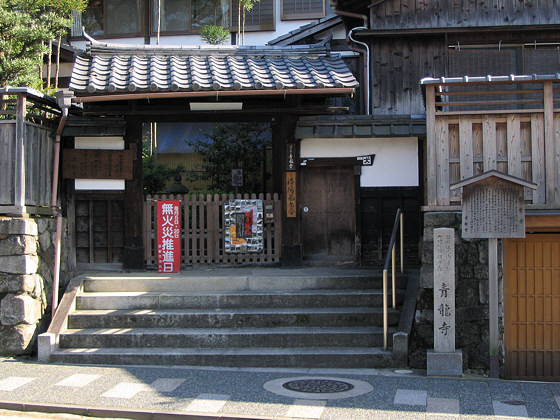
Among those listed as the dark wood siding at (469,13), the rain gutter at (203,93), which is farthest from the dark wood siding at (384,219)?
the dark wood siding at (469,13)

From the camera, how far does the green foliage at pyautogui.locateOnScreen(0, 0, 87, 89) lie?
12297mm

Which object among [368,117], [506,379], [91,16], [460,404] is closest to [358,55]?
[368,117]

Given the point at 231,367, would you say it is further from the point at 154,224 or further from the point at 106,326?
the point at 154,224

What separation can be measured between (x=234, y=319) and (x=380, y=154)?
4883 millimetres

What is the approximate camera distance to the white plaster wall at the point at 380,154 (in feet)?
41.9

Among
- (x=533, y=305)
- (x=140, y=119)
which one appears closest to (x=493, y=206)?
(x=533, y=305)

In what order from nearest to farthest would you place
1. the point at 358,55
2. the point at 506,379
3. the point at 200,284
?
the point at 506,379 → the point at 200,284 → the point at 358,55

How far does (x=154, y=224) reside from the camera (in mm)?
12984

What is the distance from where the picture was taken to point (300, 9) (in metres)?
23.5

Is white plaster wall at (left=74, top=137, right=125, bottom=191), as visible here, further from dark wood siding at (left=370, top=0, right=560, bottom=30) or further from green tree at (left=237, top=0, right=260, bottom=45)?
green tree at (left=237, top=0, right=260, bottom=45)

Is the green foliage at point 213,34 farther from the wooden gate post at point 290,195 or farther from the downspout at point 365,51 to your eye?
the wooden gate post at point 290,195

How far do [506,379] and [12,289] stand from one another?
831 centimetres

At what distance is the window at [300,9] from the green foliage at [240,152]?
651 cm

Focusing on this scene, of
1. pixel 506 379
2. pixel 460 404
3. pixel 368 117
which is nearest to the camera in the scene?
pixel 460 404
